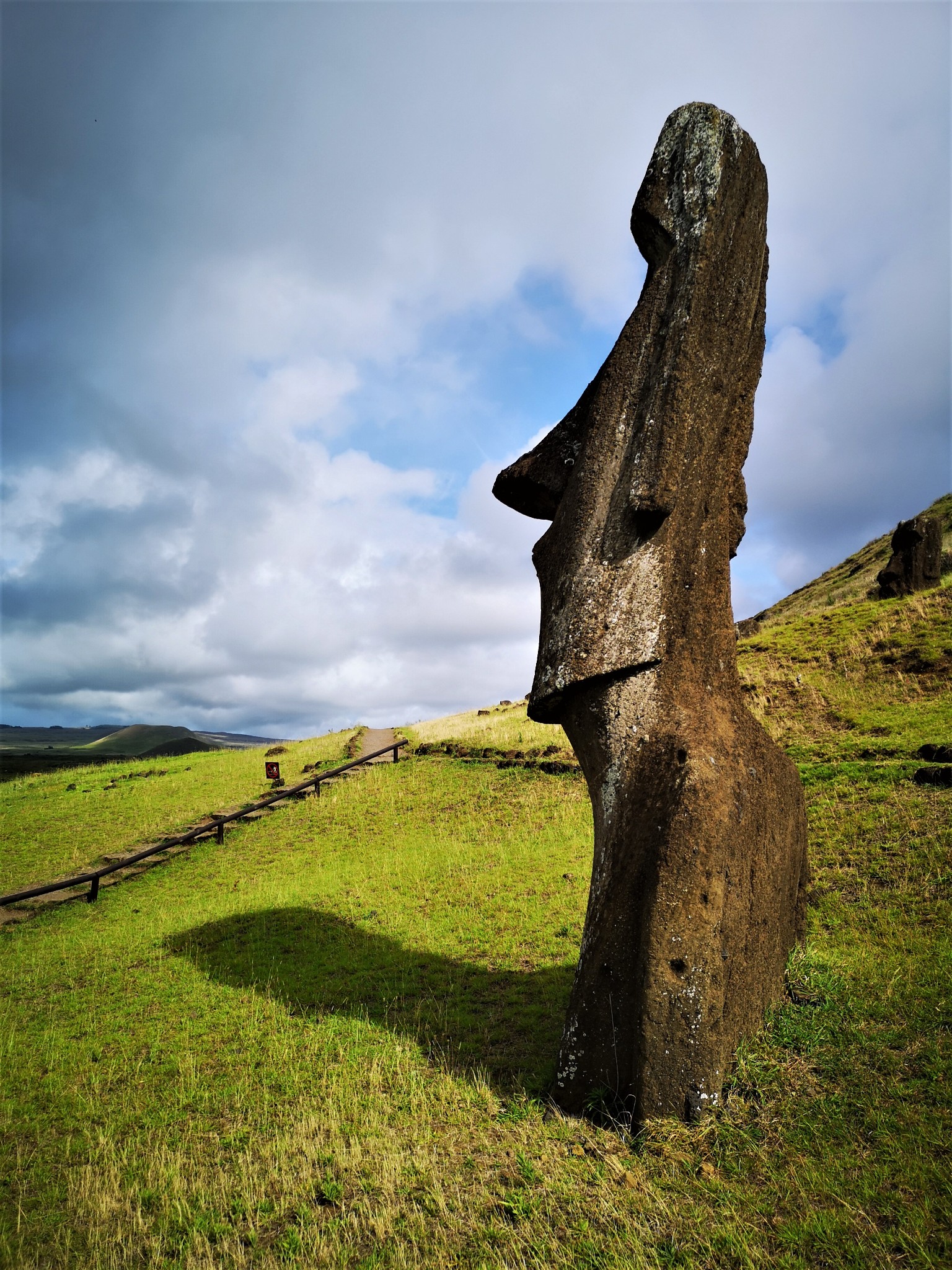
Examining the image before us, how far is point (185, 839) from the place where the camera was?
A: 17.6 m

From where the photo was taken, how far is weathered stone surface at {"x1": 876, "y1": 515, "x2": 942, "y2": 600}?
28.9 m

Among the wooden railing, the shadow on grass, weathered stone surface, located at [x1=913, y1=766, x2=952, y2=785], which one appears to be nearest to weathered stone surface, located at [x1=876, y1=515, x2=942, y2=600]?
weathered stone surface, located at [x1=913, y1=766, x2=952, y2=785]

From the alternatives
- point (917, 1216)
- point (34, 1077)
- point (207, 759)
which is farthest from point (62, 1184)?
point (207, 759)

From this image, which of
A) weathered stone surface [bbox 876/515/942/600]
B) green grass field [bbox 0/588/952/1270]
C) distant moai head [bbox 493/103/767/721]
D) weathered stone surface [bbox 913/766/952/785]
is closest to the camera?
green grass field [bbox 0/588/952/1270]

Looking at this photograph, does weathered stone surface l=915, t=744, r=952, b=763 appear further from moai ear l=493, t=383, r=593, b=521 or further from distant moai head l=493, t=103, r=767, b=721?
moai ear l=493, t=383, r=593, b=521

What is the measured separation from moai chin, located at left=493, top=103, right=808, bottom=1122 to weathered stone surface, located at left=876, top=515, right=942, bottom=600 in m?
26.0

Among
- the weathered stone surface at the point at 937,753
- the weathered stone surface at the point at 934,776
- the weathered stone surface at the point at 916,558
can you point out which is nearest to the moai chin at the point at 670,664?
the weathered stone surface at the point at 934,776

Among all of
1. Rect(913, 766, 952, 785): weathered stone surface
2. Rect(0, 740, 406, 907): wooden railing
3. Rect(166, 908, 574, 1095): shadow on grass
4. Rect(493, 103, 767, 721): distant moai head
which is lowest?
Rect(166, 908, 574, 1095): shadow on grass

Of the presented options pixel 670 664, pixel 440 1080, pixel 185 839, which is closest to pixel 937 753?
pixel 670 664

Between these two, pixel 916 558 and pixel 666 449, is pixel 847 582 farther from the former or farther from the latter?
pixel 666 449

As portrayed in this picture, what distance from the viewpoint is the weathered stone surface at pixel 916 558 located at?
94.8 feet

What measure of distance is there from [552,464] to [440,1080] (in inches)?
235

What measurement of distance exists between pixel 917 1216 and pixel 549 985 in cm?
516

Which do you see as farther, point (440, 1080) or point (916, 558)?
point (916, 558)
